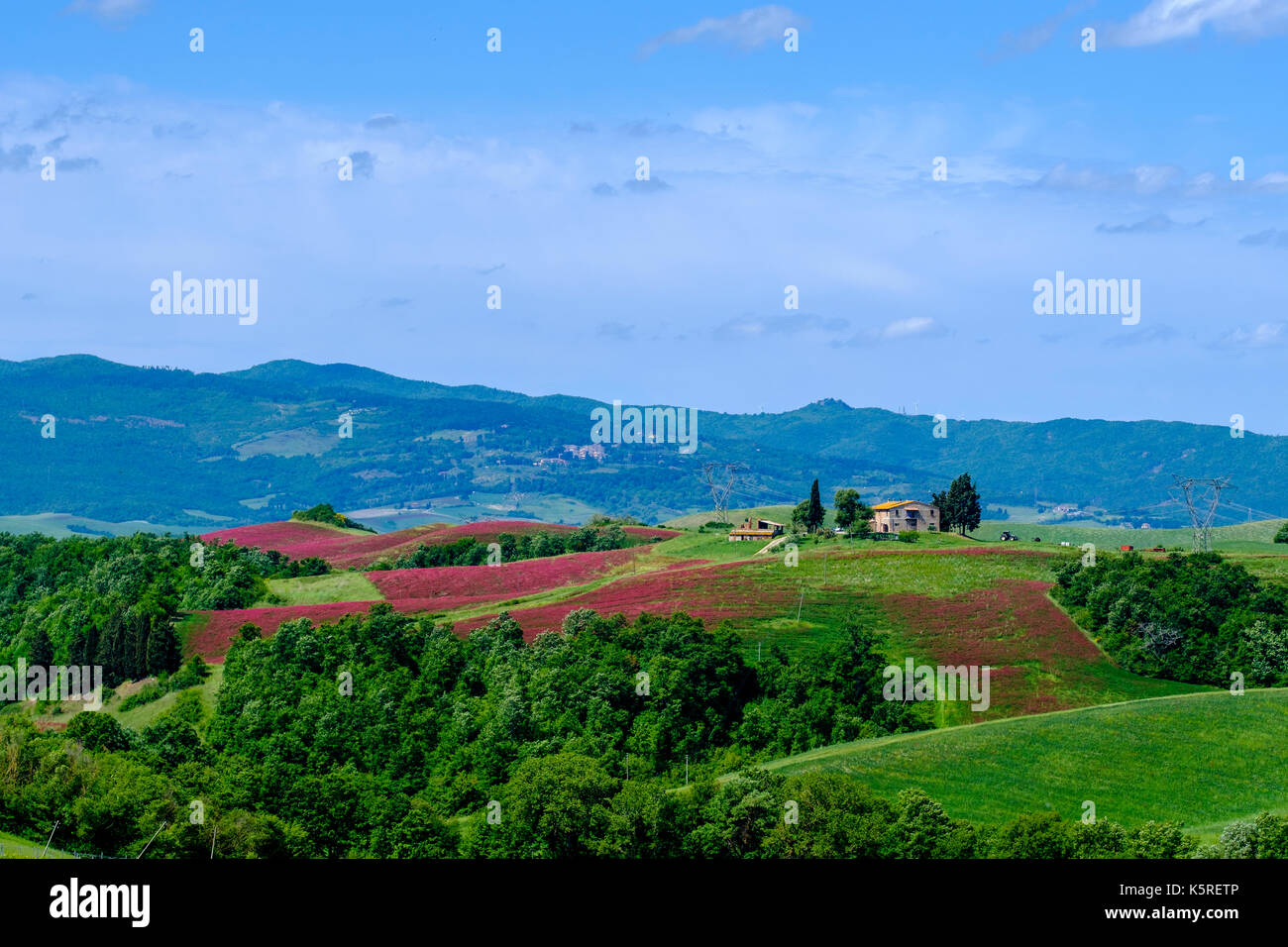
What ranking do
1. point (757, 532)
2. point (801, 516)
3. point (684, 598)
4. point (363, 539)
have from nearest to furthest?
point (684, 598) < point (801, 516) < point (757, 532) < point (363, 539)

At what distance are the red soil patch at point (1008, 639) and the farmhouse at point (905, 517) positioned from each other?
1231 inches

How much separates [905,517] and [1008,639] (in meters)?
46.0

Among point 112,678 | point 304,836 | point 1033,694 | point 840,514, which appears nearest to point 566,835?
point 304,836

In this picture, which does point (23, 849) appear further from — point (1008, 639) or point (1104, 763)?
point (1008, 639)

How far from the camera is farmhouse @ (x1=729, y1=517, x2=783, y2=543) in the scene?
15288 cm

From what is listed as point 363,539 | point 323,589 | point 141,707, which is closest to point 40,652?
point 141,707

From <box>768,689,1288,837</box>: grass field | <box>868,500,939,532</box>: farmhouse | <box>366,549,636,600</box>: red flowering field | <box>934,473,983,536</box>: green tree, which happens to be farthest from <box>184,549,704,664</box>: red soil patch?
<box>768,689,1288,837</box>: grass field

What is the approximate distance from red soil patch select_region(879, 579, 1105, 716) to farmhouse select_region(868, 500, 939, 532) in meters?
31.3

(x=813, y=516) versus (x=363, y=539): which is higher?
(x=813, y=516)

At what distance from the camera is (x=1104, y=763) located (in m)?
83.4

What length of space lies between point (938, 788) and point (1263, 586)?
49.1 metres

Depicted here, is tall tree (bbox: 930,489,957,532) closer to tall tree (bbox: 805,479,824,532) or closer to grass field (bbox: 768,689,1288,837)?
tall tree (bbox: 805,479,824,532)

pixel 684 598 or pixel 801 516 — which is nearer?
pixel 684 598

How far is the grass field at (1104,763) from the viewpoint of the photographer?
253 feet
